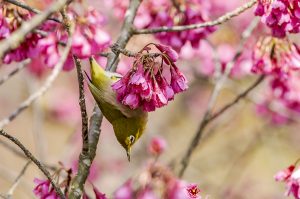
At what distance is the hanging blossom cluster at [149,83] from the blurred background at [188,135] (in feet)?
2.49

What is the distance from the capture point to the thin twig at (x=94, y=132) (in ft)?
6.67

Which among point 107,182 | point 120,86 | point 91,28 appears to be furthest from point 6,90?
point 120,86

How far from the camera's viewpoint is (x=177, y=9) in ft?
9.08

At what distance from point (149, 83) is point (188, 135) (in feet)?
25.4

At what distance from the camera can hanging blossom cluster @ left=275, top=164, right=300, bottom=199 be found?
7.25ft

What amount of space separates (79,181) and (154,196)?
28 centimetres

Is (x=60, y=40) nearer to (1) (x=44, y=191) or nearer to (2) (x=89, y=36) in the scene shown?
(2) (x=89, y=36)

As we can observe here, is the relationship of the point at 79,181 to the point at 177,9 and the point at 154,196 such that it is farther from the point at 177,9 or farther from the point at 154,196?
the point at 177,9

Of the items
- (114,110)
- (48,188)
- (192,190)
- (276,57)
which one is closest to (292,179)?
(192,190)

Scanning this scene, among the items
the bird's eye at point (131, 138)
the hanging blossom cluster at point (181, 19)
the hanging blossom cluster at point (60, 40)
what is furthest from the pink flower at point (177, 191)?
the hanging blossom cluster at point (181, 19)

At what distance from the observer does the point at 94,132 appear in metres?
2.16

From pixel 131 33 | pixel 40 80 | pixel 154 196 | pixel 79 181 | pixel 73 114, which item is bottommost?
pixel 154 196

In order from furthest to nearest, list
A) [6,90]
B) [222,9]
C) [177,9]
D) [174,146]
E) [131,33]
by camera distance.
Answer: [6,90], [174,146], [222,9], [177,9], [131,33]

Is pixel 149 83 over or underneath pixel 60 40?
underneath
